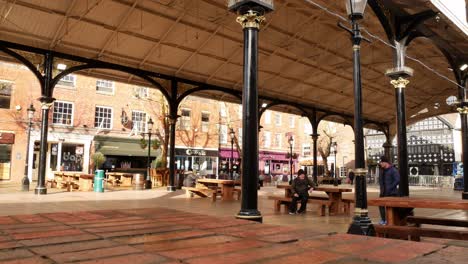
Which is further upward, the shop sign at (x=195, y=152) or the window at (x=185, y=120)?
the window at (x=185, y=120)

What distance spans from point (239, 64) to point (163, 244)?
49.9ft

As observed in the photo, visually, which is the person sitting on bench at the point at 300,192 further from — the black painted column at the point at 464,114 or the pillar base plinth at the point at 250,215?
the black painted column at the point at 464,114

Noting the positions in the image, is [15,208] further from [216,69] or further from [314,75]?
[314,75]

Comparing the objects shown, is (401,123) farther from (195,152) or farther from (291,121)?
(291,121)

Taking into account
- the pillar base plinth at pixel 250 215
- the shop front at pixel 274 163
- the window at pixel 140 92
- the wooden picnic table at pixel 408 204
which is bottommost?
the pillar base plinth at pixel 250 215

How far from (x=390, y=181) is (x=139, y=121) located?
2470cm

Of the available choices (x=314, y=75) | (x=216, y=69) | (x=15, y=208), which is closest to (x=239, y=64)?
(x=216, y=69)

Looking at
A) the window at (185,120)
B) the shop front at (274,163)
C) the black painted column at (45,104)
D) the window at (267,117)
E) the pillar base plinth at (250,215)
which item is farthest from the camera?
the shop front at (274,163)

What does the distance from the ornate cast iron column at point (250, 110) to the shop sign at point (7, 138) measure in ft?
75.4

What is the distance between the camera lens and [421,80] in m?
21.5

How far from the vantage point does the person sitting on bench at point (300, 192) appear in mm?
10000

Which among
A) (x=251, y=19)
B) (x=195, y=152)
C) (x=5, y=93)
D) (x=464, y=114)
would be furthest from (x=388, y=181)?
(x=195, y=152)

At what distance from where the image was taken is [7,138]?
2414 cm

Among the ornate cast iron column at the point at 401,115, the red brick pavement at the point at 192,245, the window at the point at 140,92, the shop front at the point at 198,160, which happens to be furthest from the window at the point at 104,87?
the red brick pavement at the point at 192,245
